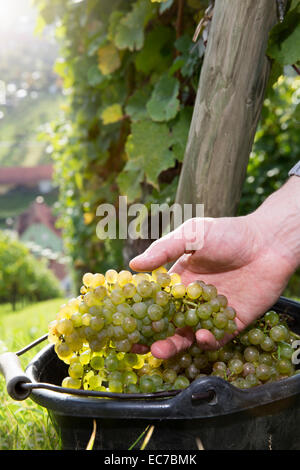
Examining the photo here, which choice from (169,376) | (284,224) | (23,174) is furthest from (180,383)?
(23,174)

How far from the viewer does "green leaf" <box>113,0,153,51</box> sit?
218 centimetres

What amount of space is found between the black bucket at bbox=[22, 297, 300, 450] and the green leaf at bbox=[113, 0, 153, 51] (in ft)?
5.53

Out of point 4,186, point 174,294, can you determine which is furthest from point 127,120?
point 4,186

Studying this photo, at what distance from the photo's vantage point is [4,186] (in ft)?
88.8

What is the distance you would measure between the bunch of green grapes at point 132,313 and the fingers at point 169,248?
0.11ft

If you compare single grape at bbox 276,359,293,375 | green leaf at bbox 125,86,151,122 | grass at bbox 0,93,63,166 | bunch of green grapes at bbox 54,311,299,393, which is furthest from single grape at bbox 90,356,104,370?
grass at bbox 0,93,63,166

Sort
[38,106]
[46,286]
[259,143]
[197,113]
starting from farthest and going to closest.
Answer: [38,106], [46,286], [259,143], [197,113]

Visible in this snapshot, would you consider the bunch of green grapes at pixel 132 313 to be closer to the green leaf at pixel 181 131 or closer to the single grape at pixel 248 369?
the single grape at pixel 248 369

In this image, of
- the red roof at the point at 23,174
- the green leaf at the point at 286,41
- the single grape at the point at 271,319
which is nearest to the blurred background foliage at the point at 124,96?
the green leaf at the point at 286,41

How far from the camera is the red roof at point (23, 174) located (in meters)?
25.1

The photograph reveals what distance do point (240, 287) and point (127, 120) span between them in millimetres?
1619

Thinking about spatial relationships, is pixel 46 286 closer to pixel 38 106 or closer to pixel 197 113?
pixel 197 113

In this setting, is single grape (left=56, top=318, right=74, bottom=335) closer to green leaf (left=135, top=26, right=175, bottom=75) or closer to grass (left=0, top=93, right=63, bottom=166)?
green leaf (left=135, top=26, right=175, bottom=75)

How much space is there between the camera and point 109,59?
254 centimetres
